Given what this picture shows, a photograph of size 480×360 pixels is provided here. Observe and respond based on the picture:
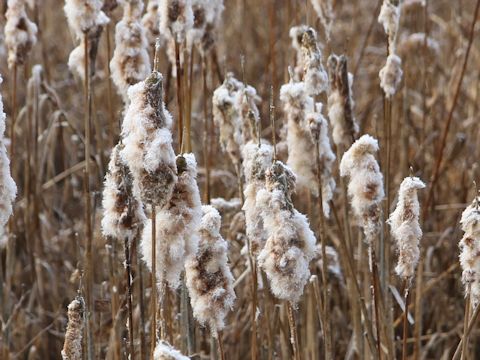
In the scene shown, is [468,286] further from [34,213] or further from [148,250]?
[34,213]

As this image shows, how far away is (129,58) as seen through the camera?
1.83 meters

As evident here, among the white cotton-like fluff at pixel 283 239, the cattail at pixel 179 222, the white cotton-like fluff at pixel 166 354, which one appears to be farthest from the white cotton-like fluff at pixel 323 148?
the white cotton-like fluff at pixel 166 354

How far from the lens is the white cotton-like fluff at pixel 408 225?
1.41 m

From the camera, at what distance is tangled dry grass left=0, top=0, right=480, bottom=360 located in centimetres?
128

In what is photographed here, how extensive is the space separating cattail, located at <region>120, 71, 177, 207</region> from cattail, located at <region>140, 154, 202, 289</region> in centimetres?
5

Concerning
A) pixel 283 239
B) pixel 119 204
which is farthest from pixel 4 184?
pixel 283 239

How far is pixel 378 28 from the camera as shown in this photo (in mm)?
4941

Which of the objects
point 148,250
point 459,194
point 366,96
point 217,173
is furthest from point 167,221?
point 366,96

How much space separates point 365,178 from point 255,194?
233 millimetres

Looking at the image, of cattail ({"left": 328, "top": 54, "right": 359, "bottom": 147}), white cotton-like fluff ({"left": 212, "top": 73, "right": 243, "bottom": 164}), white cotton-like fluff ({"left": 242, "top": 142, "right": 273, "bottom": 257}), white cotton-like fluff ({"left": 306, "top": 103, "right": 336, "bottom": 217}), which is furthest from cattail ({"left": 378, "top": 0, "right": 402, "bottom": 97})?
white cotton-like fluff ({"left": 242, "top": 142, "right": 273, "bottom": 257})

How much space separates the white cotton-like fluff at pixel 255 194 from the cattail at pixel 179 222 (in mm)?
257

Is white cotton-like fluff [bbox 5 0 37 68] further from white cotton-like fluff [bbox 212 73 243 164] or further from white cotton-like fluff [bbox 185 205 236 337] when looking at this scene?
white cotton-like fluff [bbox 185 205 236 337]

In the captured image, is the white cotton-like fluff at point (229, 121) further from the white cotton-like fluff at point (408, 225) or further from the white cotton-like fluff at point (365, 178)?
the white cotton-like fluff at point (408, 225)

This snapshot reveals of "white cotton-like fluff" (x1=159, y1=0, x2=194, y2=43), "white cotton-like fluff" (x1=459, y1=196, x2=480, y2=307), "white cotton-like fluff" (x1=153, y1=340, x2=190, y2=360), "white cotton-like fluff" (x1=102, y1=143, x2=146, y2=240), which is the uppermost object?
"white cotton-like fluff" (x1=159, y1=0, x2=194, y2=43)
